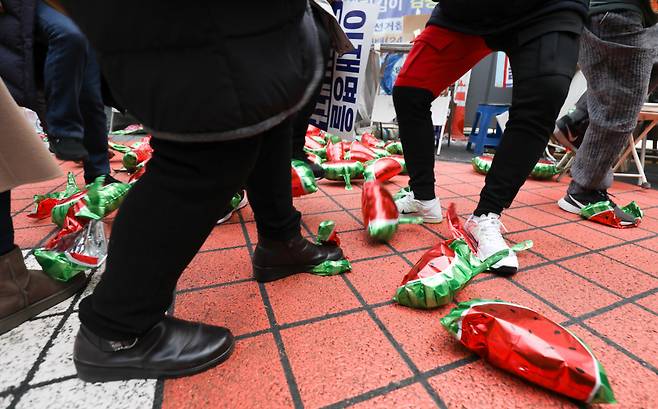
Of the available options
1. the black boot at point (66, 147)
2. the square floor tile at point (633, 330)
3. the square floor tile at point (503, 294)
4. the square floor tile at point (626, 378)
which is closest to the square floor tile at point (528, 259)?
the square floor tile at point (503, 294)

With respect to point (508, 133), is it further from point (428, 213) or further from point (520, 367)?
point (520, 367)

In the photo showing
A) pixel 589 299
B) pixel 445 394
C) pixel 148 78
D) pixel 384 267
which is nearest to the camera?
pixel 148 78

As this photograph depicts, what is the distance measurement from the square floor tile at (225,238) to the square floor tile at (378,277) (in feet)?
1.58

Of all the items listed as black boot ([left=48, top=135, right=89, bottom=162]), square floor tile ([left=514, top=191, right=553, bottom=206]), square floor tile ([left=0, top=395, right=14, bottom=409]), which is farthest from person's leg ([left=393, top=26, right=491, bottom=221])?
black boot ([left=48, top=135, right=89, bottom=162])

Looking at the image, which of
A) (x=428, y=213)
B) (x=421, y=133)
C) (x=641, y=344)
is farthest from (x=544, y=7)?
(x=641, y=344)

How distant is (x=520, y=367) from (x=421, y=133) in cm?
97

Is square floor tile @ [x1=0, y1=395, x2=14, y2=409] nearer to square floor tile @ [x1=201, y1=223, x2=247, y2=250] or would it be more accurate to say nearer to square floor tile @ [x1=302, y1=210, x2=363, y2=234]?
square floor tile @ [x1=201, y1=223, x2=247, y2=250]

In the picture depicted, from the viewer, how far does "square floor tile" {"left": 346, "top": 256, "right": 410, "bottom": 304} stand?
0.95 metres

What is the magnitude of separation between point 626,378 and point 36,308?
1352 mm

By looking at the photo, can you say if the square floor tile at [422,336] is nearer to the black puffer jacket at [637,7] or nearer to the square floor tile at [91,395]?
the square floor tile at [91,395]

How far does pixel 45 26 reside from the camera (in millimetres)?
1421

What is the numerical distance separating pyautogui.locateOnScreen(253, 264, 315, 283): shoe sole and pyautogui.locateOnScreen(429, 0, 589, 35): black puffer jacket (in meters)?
0.98

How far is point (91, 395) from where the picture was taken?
616 mm

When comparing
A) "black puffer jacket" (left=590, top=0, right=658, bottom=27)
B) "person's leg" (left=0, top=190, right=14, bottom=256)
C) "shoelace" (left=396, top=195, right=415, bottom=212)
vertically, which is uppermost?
"black puffer jacket" (left=590, top=0, right=658, bottom=27)
